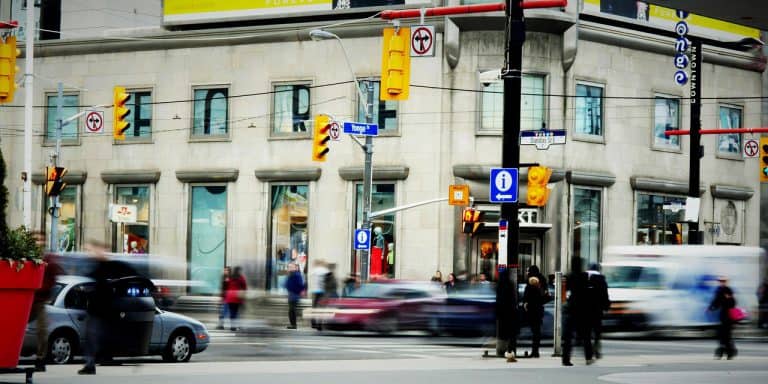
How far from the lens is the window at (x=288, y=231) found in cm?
4572

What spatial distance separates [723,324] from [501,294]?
5005mm

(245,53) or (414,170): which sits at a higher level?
(245,53)

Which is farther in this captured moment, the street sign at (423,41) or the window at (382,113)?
the window at (382,113)

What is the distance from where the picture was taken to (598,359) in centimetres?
2175

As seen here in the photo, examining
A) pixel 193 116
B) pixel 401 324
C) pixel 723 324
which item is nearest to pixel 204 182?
pixel 193 116

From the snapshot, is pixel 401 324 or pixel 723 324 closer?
pixel 723 324

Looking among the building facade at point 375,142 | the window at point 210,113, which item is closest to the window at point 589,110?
the building facade at point 375,142

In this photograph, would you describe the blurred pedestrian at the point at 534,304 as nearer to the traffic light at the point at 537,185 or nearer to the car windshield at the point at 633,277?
the traffic light at the point at 537,185

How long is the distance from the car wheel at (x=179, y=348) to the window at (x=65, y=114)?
98.3 feet

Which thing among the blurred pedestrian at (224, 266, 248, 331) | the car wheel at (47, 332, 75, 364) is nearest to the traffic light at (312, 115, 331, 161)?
the blurred pedestrian at (224, 266, 248, 331)

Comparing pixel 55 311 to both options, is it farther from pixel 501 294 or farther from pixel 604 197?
pixel 604 197

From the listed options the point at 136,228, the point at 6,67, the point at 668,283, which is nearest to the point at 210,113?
the point at 136,228

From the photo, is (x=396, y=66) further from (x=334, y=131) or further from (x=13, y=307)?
(x=334, y=131)

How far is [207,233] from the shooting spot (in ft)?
155
